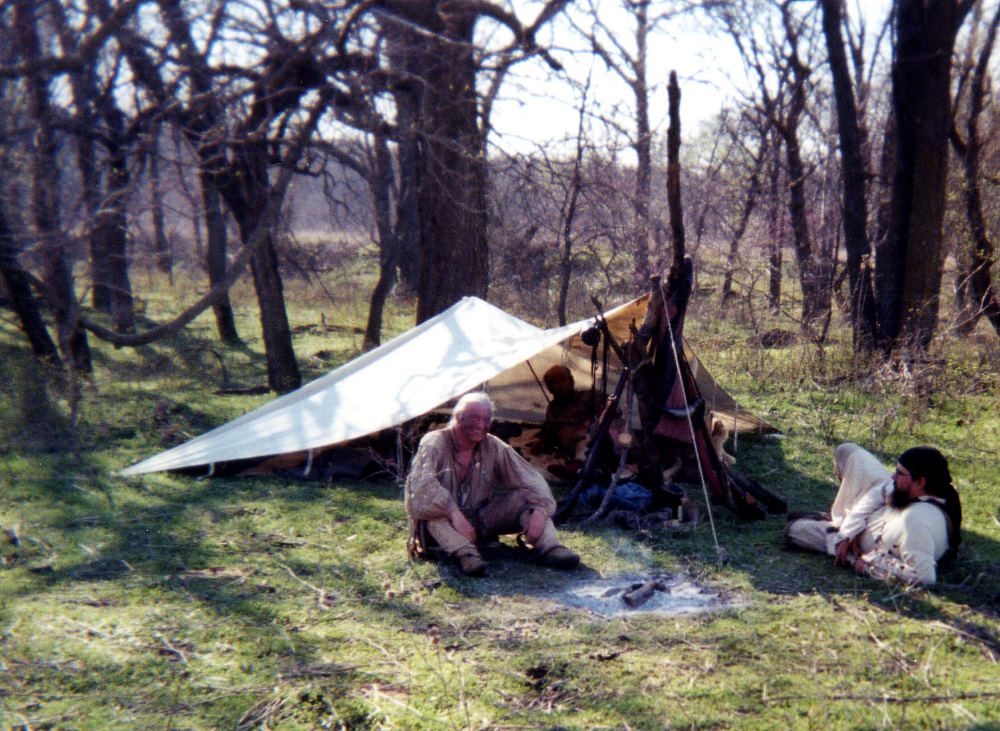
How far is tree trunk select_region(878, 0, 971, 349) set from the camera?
920 cm

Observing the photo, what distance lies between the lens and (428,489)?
179 inches

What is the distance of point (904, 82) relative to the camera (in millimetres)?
9398

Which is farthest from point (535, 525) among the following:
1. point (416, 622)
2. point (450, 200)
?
point (450, 200)

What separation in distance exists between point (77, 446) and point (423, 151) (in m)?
4.76

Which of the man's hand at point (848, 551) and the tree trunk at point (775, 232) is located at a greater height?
the tree trunk at point (775, 232)

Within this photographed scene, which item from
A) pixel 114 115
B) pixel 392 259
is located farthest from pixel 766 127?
pixel 114 115

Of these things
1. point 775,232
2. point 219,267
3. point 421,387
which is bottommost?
point 421,387

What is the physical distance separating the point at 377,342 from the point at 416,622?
905cm

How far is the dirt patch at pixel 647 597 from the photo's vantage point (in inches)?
158

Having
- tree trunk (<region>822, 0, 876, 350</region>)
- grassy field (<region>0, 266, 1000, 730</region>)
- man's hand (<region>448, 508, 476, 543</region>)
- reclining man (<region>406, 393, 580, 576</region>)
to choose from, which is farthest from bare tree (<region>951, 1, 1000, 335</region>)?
man's hand (<region>448, 508, 476, 543</region>)

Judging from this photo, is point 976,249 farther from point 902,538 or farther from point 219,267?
point 219,267

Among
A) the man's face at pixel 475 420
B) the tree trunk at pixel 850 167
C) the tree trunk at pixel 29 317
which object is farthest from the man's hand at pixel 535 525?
the tree trunk at pixel 29 317

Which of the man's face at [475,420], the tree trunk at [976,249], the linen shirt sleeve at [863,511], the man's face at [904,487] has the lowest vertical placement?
the linen shirt sleeve at [863,511]

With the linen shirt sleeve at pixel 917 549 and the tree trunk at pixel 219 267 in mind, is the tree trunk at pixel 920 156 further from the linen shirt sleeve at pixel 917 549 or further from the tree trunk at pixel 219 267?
the tree trunk at pixel 219 267
